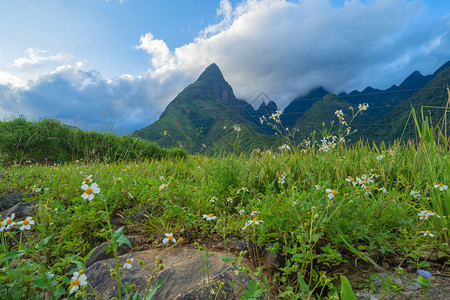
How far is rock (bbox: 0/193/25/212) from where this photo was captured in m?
3.49

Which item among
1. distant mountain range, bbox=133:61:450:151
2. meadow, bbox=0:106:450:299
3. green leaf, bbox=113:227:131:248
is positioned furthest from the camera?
distant mountain range, bbox=133:61:450:151

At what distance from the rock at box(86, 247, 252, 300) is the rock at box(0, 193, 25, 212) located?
2790mm

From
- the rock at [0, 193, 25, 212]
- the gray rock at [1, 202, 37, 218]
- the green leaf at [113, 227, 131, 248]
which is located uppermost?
the rock at [0, 193, 25, 212]

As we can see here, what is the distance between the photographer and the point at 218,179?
3291mm

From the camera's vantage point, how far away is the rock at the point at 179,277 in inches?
58.5

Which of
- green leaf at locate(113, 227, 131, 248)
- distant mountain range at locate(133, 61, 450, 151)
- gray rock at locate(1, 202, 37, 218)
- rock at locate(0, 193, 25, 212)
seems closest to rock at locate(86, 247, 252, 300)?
green leaf at locate(113, 227, 131, 248)

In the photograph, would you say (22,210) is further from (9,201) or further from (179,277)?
(179,277)

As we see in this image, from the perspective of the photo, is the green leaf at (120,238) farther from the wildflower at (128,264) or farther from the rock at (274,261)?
the rock at (274,261)

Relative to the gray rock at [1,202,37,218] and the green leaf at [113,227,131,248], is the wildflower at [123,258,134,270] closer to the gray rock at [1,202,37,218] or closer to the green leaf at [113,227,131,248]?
the green leaf at [113,227,131,248]

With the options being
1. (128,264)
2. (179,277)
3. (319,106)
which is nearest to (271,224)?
(179,277)

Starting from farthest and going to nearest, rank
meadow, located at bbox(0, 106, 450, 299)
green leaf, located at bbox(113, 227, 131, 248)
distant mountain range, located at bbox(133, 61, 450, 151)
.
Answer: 1. distant mountain range, located at bbox(133, 61, 450, 151)
2. meadow, located at bbox(0, 106, 450, 299)
3. green leaf, located at bbox(113, 227, 131, 248)

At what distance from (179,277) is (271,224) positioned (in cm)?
82

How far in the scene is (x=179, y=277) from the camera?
163cm

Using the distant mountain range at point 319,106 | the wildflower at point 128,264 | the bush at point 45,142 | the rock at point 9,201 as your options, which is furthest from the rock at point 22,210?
the distant mountain range at point 319,106
